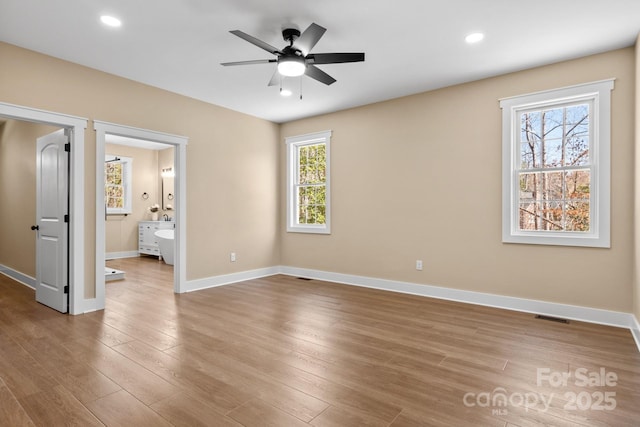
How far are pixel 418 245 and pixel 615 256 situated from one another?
2.10 m

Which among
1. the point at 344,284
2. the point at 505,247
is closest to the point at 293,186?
the point at 344,284

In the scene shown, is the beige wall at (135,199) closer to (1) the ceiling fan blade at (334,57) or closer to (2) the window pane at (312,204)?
(2) the window pane at (312,204)

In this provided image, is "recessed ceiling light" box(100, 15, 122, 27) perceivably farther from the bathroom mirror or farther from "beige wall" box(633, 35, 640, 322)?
the bathroom mirror

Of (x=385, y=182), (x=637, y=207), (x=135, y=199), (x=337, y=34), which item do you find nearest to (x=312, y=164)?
(x=385, y=182)

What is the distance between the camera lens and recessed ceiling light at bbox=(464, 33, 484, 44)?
10.6 feet

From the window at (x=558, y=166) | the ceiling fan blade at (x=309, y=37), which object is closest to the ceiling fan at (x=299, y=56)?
the ceiling fan blade at (x=309, y=37)

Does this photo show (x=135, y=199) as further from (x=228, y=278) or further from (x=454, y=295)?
(x=454, y=295)

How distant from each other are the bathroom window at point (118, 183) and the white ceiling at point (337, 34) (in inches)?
205

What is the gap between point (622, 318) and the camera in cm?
345

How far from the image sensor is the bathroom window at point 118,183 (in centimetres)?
853

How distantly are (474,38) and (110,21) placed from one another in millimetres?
3318

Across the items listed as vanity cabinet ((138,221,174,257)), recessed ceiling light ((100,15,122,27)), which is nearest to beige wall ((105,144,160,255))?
vanity cabinet ((138,221,174,257))

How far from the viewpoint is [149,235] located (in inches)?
334

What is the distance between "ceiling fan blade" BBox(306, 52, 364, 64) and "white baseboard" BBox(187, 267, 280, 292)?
3.56 meters
